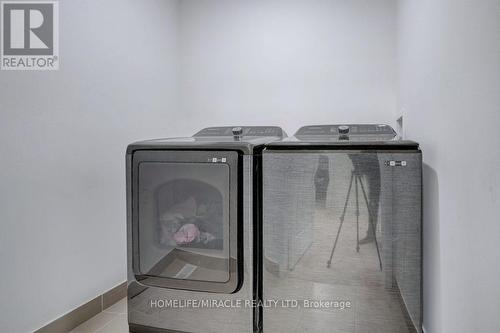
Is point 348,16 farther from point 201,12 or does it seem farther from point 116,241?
point 116,241

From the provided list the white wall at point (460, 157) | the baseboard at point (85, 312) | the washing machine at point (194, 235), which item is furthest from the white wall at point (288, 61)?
the baseboard at point (85, 312)

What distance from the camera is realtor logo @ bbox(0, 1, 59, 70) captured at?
1710mm

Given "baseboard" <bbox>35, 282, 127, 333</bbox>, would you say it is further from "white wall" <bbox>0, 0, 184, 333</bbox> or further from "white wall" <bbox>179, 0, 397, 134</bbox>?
"white wall" <bbox>179, 0, 397, 134</bbox>

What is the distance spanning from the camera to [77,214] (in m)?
2.00

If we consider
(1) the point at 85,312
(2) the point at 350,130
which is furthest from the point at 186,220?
(2) the point at 350,130

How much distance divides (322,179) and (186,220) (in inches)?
27.9

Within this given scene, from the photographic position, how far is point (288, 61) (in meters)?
2.91

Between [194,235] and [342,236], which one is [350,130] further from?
[194,235]

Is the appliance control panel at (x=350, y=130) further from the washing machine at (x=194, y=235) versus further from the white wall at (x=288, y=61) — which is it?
the washing machine at (x=194, y=235)

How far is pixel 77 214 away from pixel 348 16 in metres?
2.36

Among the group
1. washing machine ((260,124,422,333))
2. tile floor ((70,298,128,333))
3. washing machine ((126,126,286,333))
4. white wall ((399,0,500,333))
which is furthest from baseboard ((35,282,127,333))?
white wall ((399,0,500,333))

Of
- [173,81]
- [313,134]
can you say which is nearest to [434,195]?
[313,134]

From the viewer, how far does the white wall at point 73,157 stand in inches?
65.2

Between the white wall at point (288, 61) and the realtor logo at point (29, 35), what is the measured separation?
4.35ft
